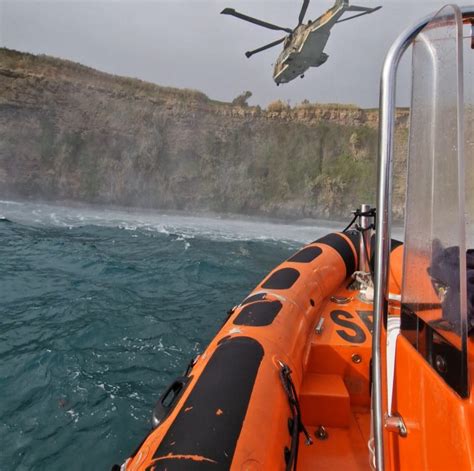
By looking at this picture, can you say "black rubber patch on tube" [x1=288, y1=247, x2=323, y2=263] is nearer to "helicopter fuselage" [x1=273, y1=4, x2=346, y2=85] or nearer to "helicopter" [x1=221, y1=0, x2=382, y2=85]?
"helicopter" [x1=221, y1=0, x2=382, y2=85]

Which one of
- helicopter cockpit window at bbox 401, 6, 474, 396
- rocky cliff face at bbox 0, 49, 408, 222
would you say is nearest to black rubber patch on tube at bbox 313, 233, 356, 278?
helicopter cockpit window at bbox 401, 6, 474, 396

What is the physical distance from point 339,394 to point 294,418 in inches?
22.2

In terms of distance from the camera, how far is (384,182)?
102cm

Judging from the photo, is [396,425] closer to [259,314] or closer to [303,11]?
[259,314]

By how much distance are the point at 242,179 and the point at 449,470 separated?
27.4m

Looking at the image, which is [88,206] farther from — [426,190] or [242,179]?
[426,190]

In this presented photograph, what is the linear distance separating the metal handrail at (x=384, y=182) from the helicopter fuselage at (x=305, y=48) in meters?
12.7

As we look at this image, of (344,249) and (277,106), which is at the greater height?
(277,106)

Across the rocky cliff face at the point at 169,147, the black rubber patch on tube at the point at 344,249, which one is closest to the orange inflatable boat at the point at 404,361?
the black rubber patch on tube at the point at 344,249

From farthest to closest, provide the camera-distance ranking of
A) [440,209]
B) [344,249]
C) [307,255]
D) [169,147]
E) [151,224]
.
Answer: [169,147], [151,224], [344,249], [307,255], [440,209]

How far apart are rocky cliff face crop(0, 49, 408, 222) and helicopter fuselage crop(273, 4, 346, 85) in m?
11.7

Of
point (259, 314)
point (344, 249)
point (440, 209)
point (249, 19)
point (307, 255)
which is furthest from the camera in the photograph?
point (249, 19)

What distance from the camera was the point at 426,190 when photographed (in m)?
1.06

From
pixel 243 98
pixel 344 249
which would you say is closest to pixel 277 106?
pixel 243 98
